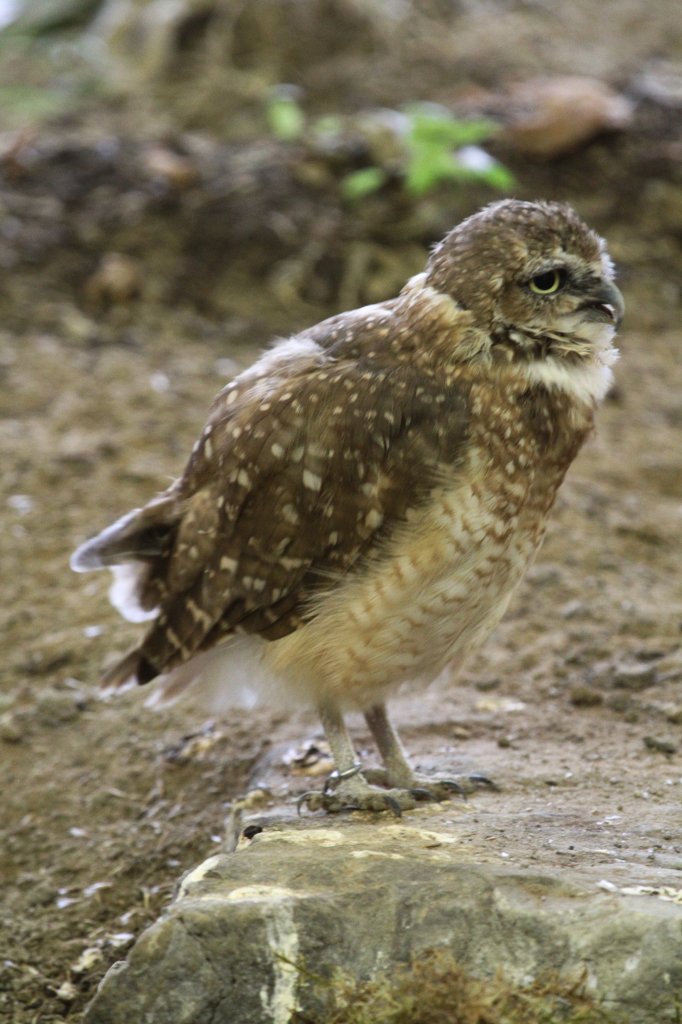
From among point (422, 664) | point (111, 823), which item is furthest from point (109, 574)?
point (422, 664)

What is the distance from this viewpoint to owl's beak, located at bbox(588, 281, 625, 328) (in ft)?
12.2

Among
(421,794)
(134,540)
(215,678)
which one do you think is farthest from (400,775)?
(134,540)

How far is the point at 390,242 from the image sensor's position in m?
7.82

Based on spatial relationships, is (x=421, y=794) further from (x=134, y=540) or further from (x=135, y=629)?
A: (x=135, y=629)

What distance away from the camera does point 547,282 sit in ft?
12.1

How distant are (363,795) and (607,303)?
1.68 metres

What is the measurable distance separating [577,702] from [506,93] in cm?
597

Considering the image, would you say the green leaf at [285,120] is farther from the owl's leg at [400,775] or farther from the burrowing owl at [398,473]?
the owl's leg at [400,775]

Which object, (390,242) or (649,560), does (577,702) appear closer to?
(649,560)

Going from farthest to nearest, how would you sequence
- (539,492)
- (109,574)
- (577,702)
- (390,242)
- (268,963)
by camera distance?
(390,242) → (109,574) → (577,702) → (539,492) → (268,963)

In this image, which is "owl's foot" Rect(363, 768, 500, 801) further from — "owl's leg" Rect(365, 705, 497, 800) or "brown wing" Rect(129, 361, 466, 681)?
"brown wing" Rect(129, 361, 466, 681)

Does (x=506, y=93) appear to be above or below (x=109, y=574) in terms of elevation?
above

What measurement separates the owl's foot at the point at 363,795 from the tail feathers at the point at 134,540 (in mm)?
961

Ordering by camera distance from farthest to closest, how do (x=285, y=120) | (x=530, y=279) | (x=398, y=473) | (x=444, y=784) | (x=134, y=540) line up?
(x=285, y=120)
(x=134, y=540)
(x=444, y=784)
(x=530, y=279)
(x=398, y=473)
